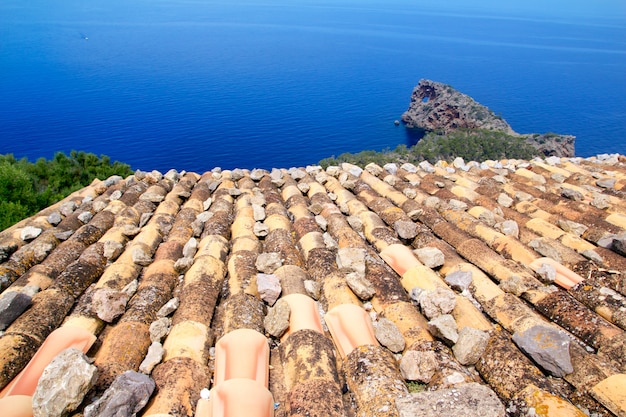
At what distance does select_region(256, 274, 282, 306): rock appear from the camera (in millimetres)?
4664

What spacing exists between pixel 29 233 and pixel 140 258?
2263mm

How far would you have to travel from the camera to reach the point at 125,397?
10.3 feet

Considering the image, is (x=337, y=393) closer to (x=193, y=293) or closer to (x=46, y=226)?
(x=193, y=293)

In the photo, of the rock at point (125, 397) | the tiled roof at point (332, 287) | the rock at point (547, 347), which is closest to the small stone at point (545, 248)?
the tiled roof at point (332, 287)

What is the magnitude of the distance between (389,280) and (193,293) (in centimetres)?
240

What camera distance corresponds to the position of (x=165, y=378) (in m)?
3.55

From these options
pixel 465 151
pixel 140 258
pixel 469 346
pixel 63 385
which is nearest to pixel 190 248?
pixel 140 258

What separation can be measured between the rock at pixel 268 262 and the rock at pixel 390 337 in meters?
1.73

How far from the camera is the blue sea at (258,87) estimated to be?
76.3 meters

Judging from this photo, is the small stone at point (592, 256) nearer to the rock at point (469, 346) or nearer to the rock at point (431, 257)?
the rock at point (431, 257)

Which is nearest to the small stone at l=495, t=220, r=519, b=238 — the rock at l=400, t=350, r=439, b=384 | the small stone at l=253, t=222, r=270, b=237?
the rock at l=400, t=350, r=439, b=384

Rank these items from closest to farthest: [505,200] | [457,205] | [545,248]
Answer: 1. [545,248]
2. [457,205]
3. [505,200]

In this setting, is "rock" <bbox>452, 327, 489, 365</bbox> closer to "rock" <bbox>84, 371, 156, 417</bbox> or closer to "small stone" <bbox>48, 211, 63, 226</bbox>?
"rock" <bbox>84, 371, 156, 417</bbox>

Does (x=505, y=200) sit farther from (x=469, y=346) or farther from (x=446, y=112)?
(x=446, y=112)
